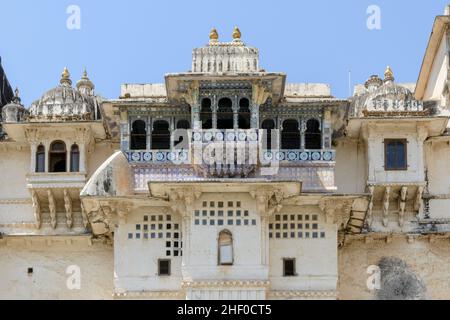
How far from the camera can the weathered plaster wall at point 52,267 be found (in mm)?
32625

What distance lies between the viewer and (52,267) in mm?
32844

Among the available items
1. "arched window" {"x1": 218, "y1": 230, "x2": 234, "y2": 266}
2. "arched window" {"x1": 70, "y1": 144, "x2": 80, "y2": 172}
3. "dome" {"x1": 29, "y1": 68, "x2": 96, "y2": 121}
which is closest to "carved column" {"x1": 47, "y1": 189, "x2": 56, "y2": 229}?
"arched window" {"x1": 70, "y1": 144, "x2": 80, "y2": 172}

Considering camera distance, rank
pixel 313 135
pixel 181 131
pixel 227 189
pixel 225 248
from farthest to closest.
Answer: pixel 313 135 < pixel 181 131 < pixel 227 189 < pixel 225 248

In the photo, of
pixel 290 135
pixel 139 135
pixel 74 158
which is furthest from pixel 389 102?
pixel 74 158

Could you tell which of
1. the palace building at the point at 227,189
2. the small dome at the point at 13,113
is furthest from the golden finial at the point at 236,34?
the small dome at the point at 13,113

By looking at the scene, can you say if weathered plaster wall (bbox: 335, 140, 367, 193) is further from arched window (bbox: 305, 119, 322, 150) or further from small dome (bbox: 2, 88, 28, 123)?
small dome (bbox: 2, 88, 28, 123)

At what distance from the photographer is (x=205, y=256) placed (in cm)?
3058

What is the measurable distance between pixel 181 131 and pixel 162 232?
2363 millimetres

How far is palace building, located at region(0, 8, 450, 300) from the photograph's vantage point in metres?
30.8

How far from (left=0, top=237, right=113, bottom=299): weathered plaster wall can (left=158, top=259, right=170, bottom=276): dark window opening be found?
183 cm

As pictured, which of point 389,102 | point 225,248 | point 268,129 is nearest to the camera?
point 225,248

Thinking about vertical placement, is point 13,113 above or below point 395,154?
above

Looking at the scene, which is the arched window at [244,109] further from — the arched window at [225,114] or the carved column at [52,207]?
the carved column at [52,207]

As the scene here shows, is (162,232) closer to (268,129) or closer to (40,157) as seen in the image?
(268,129)
